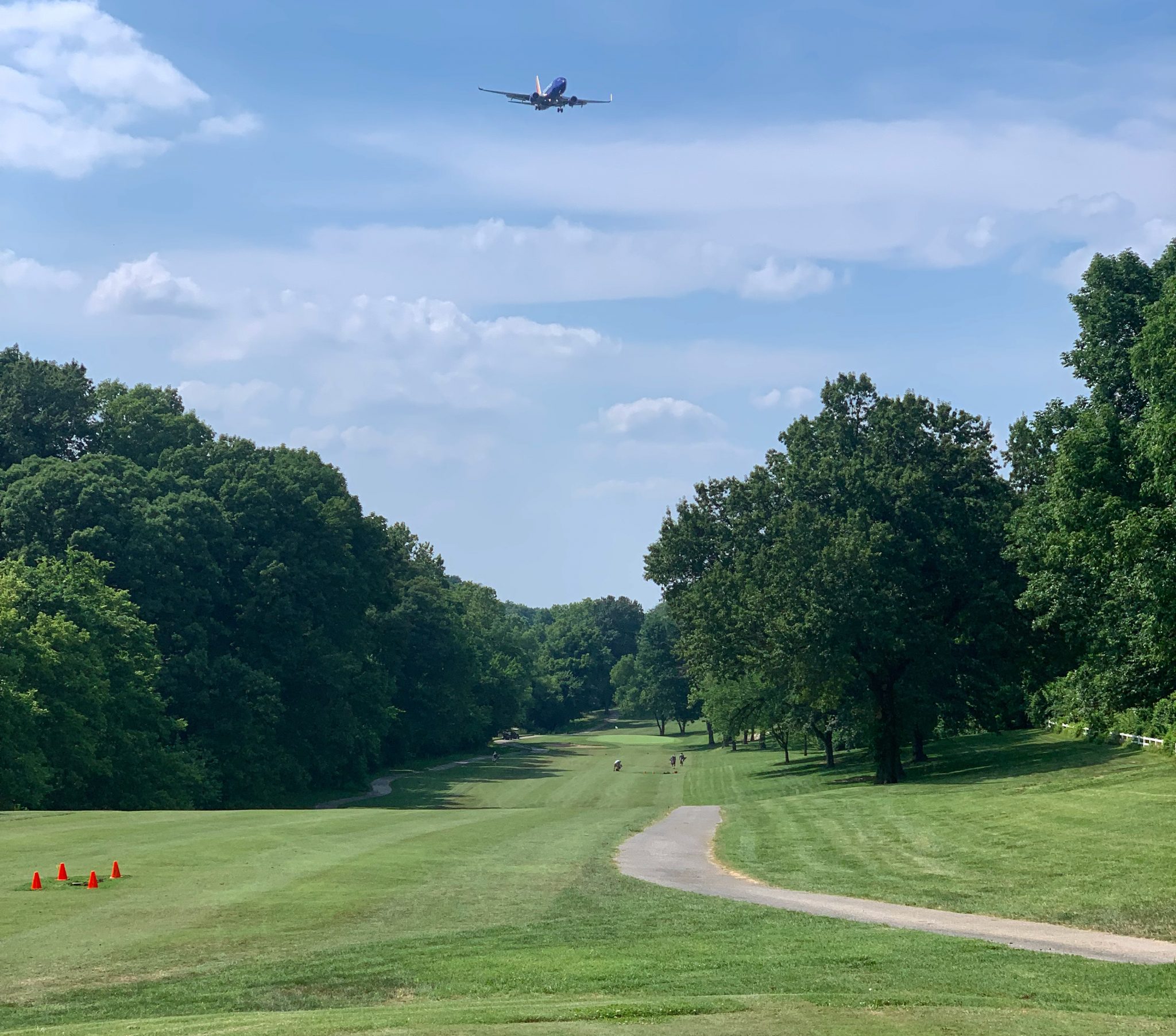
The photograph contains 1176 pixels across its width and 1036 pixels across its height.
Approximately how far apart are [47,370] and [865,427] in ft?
155

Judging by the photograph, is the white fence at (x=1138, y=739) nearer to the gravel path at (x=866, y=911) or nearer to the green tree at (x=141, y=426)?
the gravel path at (x=866, y=911)

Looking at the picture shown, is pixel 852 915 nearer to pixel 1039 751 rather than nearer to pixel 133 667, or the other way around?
pixel 1039 751

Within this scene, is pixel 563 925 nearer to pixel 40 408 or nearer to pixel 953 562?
pixel 953 562

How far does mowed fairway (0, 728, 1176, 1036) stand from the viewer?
12.9m

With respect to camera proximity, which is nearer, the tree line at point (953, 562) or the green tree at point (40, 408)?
the tree line at point (953, 562)

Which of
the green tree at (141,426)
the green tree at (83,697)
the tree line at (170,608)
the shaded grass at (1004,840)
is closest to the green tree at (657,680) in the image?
the tree line at (170,608)

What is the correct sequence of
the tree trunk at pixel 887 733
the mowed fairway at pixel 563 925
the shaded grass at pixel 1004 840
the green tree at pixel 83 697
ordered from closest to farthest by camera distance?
the mowed fairway at pixel 563 925
the shaded grass at pixel 1004 840
the green tree at pixel 83 697
the tree trunk at pixel 887 733

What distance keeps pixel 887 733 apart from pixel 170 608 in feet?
117

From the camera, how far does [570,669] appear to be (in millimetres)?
185125

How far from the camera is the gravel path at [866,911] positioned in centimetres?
1662

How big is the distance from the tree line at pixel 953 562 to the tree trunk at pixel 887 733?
0.09m

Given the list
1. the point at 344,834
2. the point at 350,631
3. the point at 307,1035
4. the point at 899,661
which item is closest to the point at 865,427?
the point at 899,661

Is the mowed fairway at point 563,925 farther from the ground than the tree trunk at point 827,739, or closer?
farther from the ground

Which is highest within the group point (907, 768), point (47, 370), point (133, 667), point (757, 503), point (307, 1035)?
point (47, 370)
